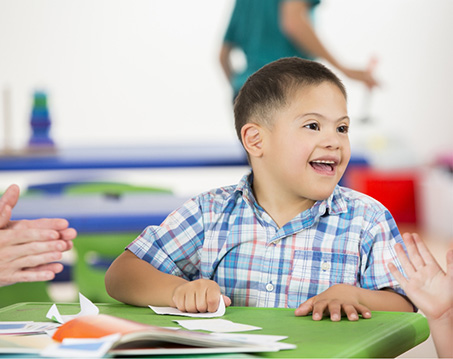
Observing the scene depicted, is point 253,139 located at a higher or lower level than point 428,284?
higher

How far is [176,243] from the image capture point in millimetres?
1315

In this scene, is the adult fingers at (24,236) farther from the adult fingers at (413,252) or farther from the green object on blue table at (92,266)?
the green object on blue table at (92,266)

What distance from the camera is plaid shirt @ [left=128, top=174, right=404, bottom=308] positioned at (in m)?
1.24

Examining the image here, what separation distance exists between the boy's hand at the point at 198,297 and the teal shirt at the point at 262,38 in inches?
68.0

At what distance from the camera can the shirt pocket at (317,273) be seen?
1242 millimetres

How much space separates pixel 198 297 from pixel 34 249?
274 mm

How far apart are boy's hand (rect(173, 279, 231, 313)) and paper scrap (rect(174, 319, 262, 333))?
56 mm


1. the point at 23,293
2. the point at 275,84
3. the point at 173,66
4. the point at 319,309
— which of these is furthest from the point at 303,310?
the point at 173,66

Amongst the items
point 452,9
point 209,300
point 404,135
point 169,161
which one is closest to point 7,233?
point 209,300

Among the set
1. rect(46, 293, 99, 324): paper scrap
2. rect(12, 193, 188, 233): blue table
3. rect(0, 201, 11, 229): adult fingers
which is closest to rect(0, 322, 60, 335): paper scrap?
rect(46, 293, 99, 324): paper scrap

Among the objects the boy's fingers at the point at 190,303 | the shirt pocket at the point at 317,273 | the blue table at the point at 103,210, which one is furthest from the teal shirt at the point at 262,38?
the boy's fingers at the point at 190,303

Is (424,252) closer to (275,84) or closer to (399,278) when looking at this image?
(399,278)

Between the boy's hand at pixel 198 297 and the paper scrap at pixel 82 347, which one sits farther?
the boy's hand at pixel 198 297

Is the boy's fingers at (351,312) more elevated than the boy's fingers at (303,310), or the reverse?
the boy's fingers at (351,312)
